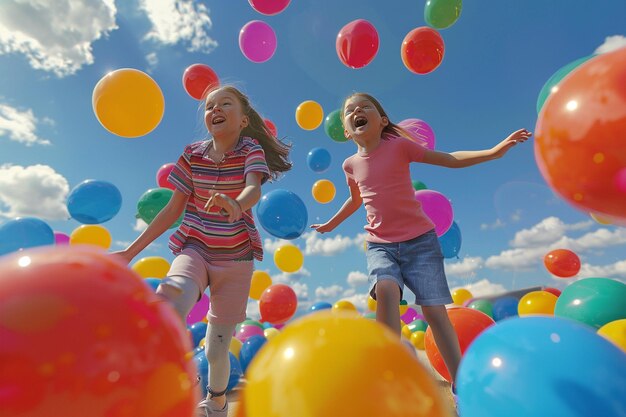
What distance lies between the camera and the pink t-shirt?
2.44 m

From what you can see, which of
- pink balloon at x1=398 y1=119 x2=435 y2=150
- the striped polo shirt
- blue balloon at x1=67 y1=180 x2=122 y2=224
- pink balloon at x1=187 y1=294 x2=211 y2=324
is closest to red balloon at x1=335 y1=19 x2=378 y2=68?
pink balloon at x1=398 y1=119 x2=435 y2=150

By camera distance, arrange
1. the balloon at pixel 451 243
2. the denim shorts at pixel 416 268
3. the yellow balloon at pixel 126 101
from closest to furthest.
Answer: the denim shorts at pixel 416 268 < the yellow balloon at pixel 126 101 < the balloon at pixel 451 243

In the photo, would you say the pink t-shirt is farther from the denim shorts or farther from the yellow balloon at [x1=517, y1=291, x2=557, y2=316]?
the yellow balloon at [x1=517, y1=291, x2=557, y2=316]

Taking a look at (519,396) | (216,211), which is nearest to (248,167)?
(216,211)

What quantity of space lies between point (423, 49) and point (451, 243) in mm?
2522

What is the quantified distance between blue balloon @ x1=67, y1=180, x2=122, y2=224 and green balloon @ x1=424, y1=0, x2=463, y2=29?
4.71m

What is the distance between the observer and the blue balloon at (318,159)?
6891mm

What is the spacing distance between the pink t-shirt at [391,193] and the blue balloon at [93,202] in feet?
13.2

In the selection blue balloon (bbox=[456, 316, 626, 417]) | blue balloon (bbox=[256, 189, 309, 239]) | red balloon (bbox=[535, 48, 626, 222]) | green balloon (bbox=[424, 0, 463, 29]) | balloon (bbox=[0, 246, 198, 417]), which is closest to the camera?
balloon (bbox=[0, 246, 198, 417])

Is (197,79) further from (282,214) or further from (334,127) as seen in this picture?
(282,214)

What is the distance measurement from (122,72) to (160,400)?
3577 mm

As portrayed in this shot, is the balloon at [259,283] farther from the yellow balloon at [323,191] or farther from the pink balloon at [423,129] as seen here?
the pink balloon at [423,129]

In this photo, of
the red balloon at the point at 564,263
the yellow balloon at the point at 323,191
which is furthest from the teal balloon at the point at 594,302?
the yellow balloon at the point at 323,191

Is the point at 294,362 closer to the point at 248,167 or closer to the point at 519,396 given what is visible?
the point at 519,396
